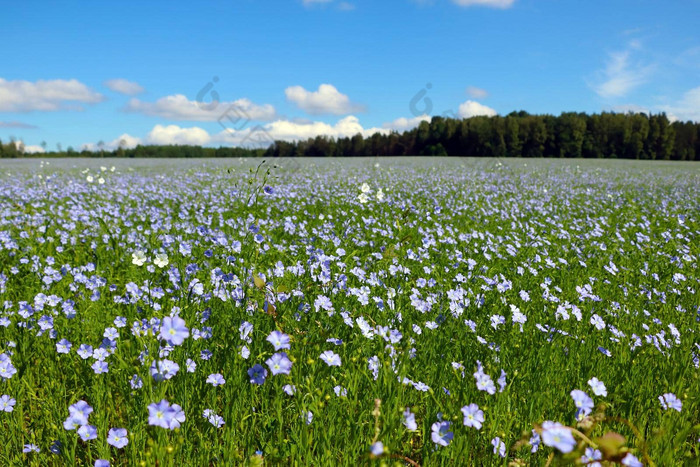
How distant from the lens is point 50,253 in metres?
4.92

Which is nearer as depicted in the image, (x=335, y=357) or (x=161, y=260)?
(x=335, y=357)

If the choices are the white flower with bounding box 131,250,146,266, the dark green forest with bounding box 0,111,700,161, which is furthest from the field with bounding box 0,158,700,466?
the dark green forest with bounding box 0,111,700,161

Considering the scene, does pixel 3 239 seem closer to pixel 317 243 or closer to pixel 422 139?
pixel 317 243

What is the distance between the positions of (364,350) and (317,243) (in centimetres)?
246

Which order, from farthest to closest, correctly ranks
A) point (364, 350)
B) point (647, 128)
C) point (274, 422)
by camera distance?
point (647, 128), point (364, 350), point (274, 422)

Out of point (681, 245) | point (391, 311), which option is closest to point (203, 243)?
point (391, 311)

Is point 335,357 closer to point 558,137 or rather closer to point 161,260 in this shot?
point 161,260

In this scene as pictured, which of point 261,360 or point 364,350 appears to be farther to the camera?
point 364,350

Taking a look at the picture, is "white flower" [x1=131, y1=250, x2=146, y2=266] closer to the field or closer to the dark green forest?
the field

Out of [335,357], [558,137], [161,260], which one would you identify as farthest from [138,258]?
[558,137]

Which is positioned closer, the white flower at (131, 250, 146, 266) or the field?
the field

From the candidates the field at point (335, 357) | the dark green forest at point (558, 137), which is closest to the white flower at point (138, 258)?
the field at point (335, 357)

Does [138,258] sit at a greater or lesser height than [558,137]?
lesser

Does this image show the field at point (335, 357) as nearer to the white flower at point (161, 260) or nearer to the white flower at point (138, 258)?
the white flower at point (138, 258)
